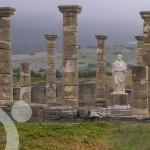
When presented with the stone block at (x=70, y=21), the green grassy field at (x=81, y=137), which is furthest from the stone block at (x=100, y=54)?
the green grassy field at (x=81, y=137)

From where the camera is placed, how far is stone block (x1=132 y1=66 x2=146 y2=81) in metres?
26.5

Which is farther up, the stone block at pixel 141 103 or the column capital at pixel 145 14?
the column capital at pixel 145 14

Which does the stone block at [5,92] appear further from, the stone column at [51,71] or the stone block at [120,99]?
the stone column at [51,71]

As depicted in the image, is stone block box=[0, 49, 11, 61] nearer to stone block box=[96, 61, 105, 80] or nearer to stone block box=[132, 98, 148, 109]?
stone block box=[132, 98, 148, 109]

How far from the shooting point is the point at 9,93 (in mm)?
27844

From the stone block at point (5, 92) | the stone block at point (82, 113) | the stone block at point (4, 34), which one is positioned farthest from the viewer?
the stone block at point (5, 92)

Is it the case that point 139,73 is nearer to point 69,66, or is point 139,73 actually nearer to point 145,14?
point 69,66

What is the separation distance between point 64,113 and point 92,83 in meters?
20.9

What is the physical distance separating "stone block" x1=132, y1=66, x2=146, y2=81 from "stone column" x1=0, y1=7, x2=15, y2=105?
16.3 ft

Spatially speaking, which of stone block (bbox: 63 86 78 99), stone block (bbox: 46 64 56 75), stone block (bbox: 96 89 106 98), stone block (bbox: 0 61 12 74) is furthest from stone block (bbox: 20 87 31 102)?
stone block (bbox: 0 61 12 74)

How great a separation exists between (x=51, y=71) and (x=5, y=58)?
12617mm

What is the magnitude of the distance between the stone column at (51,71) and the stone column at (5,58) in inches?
457

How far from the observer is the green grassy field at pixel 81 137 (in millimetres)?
17266

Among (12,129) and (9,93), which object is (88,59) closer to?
(9,93)
